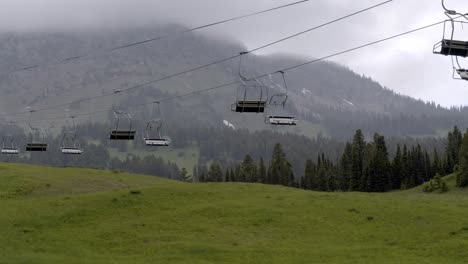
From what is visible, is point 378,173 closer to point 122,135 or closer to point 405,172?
point 405,172

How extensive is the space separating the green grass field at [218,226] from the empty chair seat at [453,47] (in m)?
20.0

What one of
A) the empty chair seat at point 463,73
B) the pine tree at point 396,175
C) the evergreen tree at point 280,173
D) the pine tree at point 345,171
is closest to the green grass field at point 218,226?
the empty chair seat at point 463,73

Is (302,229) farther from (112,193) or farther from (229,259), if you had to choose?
(112,193)

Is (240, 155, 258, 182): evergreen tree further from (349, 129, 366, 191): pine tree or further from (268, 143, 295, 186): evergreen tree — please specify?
(349, 129, 366, 191): pine tree

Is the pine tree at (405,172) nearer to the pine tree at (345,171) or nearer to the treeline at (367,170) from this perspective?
the treeline at (367,170)

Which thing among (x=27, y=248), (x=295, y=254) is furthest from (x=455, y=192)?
(x=27, y=248)

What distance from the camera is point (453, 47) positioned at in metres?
31.5

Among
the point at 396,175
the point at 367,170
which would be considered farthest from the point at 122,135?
the point at 396,175

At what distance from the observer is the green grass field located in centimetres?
4934

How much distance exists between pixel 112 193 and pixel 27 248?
73.4 ft

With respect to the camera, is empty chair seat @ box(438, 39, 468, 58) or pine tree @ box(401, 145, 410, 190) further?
pine tree @ box(401, 145, 410, 190)

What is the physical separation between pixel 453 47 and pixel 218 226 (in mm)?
33777

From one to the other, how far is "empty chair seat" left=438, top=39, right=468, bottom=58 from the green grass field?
20.0 meters

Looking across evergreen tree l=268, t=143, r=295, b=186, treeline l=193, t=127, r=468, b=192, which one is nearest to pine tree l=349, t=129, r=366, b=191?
treeline l=193, t=127, r=468, b=192
